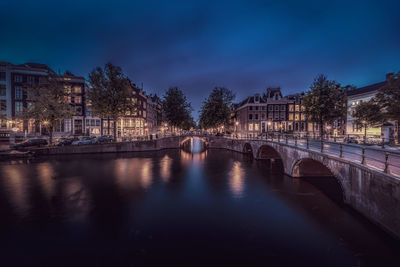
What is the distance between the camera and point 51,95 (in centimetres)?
3747

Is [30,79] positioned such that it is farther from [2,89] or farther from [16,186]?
[16,186]

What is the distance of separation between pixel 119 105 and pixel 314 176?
3853 centimetres

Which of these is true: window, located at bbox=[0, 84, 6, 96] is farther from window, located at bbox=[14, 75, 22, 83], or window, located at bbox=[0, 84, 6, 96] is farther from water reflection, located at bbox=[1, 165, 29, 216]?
water reflection, located at bbox=[1, 165, 29, 216]

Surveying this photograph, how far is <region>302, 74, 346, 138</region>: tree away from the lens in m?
30.7

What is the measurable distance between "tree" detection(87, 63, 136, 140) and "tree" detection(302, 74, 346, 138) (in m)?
36.5

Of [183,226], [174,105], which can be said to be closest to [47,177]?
[183,226]

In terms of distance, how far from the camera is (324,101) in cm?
3062

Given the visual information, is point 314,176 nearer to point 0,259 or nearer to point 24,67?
point 0,259

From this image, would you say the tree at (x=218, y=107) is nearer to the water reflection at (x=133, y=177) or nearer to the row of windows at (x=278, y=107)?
the row of windows at (x=278, y=107)

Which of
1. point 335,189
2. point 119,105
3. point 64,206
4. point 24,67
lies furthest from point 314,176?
point 24,67

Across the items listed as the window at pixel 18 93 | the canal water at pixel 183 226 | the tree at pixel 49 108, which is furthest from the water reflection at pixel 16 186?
the window at pixel 18 93

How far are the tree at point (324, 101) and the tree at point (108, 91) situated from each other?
36.5 metres

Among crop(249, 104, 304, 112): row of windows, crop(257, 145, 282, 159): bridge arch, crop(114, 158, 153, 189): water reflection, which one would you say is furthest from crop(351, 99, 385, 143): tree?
crop(249, 104, 304, 112): row of windows

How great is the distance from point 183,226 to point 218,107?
45875 mm
